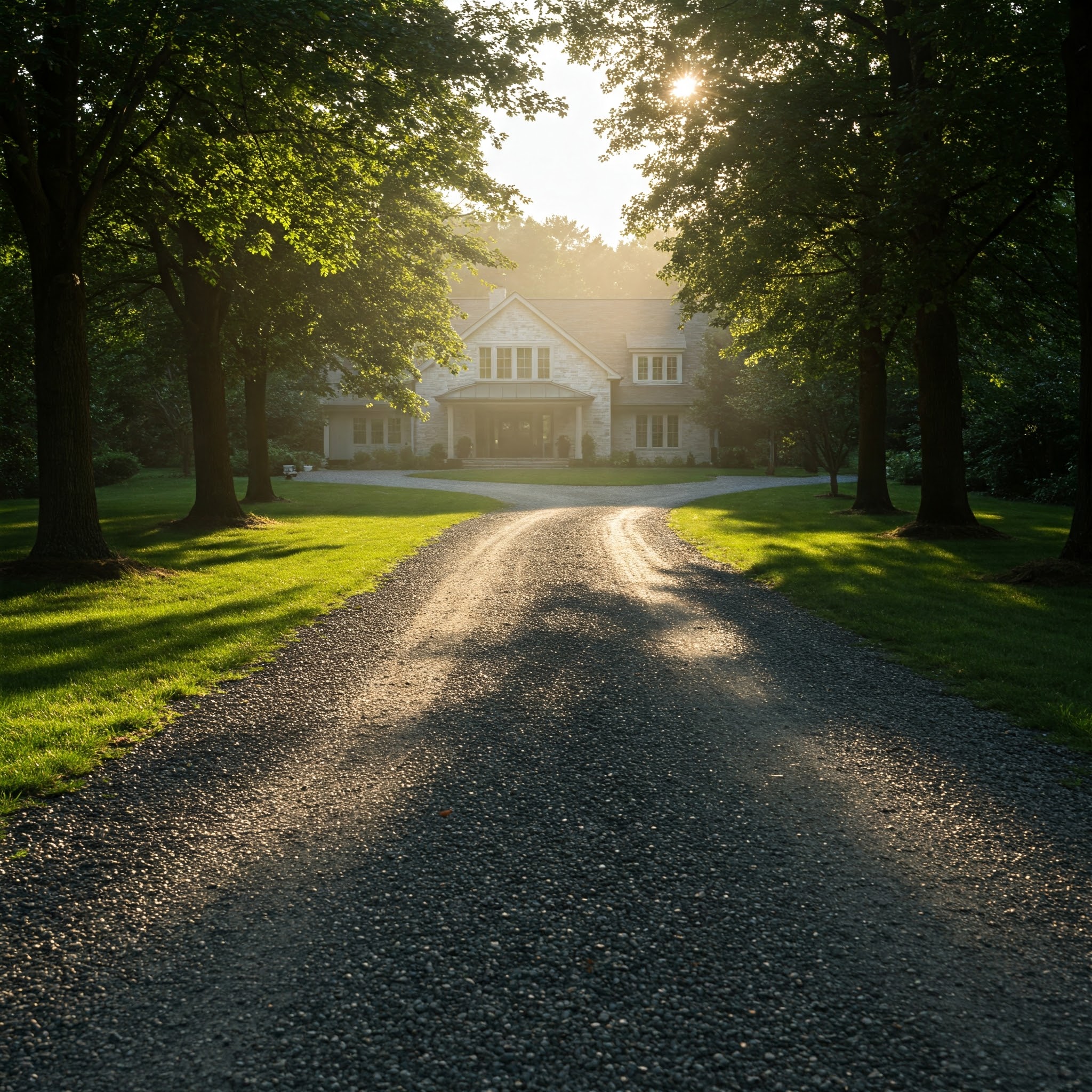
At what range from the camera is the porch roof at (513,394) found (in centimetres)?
4231

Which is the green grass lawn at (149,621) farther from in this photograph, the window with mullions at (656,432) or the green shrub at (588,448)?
the window with mullions at (656,432)

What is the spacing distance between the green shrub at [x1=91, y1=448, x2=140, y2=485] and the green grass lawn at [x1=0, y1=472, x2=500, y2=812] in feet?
42.4

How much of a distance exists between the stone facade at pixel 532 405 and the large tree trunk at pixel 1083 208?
32.4m

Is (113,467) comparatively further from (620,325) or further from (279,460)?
(620,325)

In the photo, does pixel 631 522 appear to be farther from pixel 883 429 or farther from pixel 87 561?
pixel 87 561

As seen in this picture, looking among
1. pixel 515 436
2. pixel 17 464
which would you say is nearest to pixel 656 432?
pixel 515 436

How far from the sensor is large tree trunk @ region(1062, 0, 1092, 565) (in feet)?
33.0

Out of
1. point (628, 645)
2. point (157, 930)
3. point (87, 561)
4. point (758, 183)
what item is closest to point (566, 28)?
point (758, 183)

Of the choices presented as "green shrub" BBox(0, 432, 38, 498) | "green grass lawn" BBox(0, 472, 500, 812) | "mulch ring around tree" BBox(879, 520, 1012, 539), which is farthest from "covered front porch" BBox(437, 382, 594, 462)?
"mulch ring around tree" BBox(879, 520, 1012, 539)

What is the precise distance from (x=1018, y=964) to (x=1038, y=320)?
57.3 feet

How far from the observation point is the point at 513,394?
4256 cm

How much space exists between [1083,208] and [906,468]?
20.8m

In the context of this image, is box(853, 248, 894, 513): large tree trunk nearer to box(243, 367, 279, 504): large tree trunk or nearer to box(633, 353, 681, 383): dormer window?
box(243, 367, 279, 504): large tree trunk

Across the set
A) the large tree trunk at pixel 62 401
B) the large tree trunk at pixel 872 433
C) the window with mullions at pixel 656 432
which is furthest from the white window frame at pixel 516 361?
the large tree trunk at pixel 62 401
